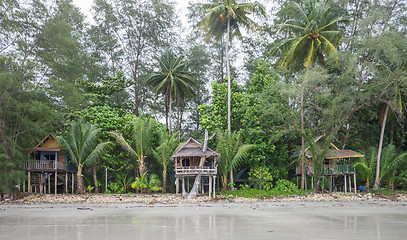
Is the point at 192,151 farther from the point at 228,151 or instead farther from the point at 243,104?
the point at 243,104

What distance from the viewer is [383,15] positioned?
21656mm

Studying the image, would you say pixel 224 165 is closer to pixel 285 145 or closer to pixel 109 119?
pixel 285 145

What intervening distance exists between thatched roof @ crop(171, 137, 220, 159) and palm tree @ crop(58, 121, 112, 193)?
5.25 m

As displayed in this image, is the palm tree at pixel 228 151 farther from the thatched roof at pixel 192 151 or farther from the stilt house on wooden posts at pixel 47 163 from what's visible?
the stilt house on wooden posts at pixel 47 163

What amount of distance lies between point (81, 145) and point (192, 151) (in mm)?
7675

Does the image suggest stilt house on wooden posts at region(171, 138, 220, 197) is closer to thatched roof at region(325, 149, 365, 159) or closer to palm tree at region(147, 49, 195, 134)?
palm tree at region(147, 49, 195, 134)

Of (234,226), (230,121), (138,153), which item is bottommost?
(234,226)

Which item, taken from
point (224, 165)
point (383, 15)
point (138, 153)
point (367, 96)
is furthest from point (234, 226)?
point (383, 15)

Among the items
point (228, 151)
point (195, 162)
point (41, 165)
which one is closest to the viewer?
point (195, 162)

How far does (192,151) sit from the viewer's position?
74.2 ft

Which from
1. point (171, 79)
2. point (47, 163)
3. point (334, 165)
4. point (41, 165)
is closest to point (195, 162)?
point (171, 79)

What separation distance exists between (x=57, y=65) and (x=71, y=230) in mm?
15011

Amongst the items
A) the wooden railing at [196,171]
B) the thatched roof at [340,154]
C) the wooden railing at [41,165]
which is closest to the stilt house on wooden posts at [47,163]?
the wooden railing at [41,165]

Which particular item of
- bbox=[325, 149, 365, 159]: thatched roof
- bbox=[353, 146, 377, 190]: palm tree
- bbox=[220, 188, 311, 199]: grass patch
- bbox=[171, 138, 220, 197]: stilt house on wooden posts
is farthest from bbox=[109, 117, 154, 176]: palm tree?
bbox=[353, 146, 377, 190]: palm tree
